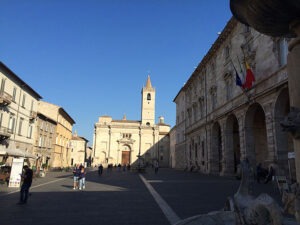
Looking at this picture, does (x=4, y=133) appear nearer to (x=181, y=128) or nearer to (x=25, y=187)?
(x=25, y=187)

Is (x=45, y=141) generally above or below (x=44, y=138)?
below

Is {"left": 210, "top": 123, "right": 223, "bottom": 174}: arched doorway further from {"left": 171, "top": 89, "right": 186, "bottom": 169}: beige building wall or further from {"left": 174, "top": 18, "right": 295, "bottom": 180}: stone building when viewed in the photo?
{"left": 171, "top": 89, "right": 186, "bottom": 169}: beige building wall

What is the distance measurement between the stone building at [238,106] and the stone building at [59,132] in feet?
80.0

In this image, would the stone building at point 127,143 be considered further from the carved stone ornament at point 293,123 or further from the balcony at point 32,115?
the carved stone ornament at point 293,123

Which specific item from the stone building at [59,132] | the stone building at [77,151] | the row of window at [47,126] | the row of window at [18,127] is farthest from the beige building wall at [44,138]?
the stone building at [77,151]

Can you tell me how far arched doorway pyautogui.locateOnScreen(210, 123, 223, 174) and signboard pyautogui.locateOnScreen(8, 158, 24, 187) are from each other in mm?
20250

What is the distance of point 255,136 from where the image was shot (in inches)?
897

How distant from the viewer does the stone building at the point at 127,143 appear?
7425 centimetres

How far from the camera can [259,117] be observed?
23266 millimetres

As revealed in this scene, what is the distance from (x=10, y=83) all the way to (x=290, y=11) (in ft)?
103

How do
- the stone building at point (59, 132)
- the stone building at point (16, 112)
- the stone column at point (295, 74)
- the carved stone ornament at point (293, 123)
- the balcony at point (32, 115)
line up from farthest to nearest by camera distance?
the stone building at point (59, 132)
the balcony at point (32, 115)
the stone building at point (16, 112)
the stone column at point (295, 74)
the carved stone ornament at point (293, 123)

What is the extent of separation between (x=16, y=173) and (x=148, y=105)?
70.8m

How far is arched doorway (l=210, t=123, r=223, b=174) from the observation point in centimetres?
2950

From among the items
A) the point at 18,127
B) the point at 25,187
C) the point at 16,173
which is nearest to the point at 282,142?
the point at 25,187
